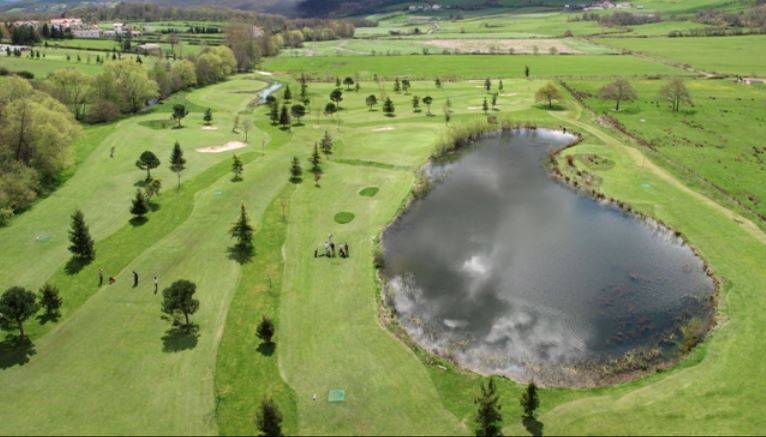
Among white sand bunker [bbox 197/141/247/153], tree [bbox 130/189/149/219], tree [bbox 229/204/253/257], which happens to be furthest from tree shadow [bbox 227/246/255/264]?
white sand bunker [bbox 197/141/247/153]

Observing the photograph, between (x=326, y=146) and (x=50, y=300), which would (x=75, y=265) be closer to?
(x=50, y=300)

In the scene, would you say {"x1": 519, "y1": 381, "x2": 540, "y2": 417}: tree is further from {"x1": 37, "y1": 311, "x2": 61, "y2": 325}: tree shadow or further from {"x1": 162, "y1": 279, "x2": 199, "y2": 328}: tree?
{"x1": 37, "y1": 311, "x2": 61, "y2": 325}: tree shadow

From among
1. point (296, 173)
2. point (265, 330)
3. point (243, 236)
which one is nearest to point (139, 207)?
point (243, 236)

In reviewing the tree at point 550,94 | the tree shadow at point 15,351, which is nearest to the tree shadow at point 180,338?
the tree shadow at point 15,351

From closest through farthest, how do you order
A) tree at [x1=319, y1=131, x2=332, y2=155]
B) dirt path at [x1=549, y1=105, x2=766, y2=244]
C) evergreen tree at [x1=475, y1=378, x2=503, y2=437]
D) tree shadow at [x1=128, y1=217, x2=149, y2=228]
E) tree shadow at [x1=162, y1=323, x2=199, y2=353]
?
evergreen tree at [x1=475, y1=378, x2=503, y2=437], tree shadow at [x1=162, y1=323, x2=199, y2=353], dirt path at [x1=549, y1=105, x2=766, y2=244], tree shadow at [x1=128, y1=217, x2=149, y2=228], tree at [x1=319, y1=131, x2=332, y2=155]

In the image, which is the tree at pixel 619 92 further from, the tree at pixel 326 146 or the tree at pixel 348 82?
the tree at pixel 348 82

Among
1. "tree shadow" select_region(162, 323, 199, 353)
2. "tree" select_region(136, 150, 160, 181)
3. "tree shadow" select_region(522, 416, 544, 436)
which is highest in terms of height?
"tree" select_region(136, 150, 160, 181)
